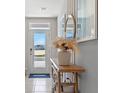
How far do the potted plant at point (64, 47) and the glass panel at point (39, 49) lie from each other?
20.5 feet

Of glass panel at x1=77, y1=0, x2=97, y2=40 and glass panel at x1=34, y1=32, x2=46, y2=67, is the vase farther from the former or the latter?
glass panel at x1=34, y1=32, x2=46, y2=67

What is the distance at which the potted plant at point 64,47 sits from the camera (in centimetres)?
Result: 326

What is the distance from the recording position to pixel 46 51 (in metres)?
9.66

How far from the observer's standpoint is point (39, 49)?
9.67m

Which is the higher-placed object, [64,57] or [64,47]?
[64,47]

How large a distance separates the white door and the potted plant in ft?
20.4

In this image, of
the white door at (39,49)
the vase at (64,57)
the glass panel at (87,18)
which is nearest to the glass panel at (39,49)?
the white door at (39,49)

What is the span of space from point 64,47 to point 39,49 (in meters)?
6.39

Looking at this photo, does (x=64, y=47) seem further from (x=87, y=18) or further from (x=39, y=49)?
(x=39, y=49)

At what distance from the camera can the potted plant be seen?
3.26m

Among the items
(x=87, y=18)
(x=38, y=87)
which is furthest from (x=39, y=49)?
(x=87, y=18)
